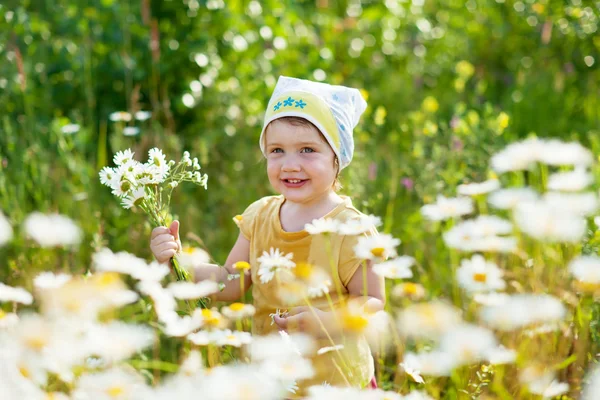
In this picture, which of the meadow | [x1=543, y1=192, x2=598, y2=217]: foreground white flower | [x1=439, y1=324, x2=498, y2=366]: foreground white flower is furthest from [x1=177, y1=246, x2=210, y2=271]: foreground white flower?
[x1=543, y1=192, x2=598, y2=217]: foreground white flower

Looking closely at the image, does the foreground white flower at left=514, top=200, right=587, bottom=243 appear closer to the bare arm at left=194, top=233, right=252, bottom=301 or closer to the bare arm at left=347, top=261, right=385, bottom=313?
the bare arm at left=347, top=261, right=385, bottom=313

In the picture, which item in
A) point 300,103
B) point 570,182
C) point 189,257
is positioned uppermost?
point 300,103

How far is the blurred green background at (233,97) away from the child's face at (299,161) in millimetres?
609

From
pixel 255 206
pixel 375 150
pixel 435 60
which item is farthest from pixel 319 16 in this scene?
pixel 255 206

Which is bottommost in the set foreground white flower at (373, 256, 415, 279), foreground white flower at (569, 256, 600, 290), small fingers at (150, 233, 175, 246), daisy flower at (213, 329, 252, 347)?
daisy flower at (213, 329, 252, 347)

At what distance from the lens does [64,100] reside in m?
3.63

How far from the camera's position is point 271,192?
3068 millimetres

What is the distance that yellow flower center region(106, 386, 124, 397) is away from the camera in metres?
1.08

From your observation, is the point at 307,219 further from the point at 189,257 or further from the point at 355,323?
the point at 355,323

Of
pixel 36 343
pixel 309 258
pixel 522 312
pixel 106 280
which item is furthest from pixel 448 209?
pixel 36 343

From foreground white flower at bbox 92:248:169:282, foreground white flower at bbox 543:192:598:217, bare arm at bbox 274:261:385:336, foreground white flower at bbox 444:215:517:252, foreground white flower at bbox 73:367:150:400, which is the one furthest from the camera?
bare arm at bbox 274:261:385:336

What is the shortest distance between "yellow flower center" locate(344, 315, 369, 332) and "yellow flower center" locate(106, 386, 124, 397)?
16.5 inches

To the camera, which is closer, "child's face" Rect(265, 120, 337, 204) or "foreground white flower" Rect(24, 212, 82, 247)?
"foreground white flower" Rect(24, 212, 82, 247)

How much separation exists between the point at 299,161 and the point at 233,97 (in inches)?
69.4
